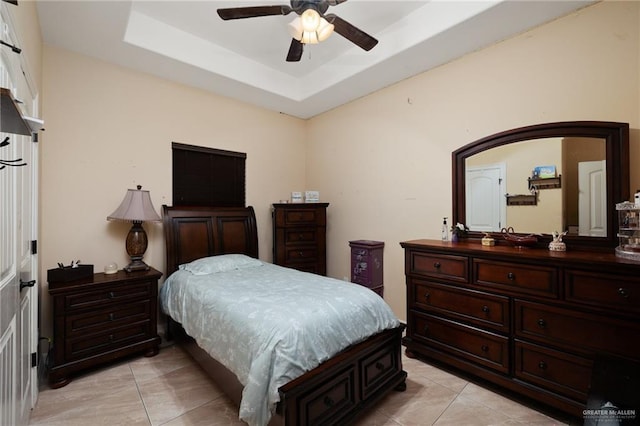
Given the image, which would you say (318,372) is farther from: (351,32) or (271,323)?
(351,32)

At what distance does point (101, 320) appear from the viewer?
94.3 inches

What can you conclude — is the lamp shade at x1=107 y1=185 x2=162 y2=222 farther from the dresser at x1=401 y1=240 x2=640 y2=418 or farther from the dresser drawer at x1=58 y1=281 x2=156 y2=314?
the dresser at x1=401 y1=240 x2=640 y2=418

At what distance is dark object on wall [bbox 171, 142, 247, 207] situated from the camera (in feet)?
10.9

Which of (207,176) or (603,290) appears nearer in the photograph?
(603,290)

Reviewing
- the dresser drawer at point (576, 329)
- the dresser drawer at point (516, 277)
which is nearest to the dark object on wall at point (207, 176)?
the dresser drawer at point (516, 277)

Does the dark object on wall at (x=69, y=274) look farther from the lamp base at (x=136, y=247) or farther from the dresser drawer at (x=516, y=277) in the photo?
the dresser drawer at (x=516, y=277)

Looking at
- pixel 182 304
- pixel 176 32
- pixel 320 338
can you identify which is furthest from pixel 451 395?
pixel 176 32

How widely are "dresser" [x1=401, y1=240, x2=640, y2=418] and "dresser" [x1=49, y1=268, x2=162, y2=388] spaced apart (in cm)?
244

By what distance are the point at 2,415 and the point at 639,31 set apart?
13.6 ft

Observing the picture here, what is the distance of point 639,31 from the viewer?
1.93 m

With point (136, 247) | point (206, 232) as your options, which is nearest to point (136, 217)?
point (136, 247)

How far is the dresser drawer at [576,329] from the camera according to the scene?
1.62 metres

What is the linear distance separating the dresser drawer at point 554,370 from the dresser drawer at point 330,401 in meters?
1.20

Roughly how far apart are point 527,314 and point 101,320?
3.30m
